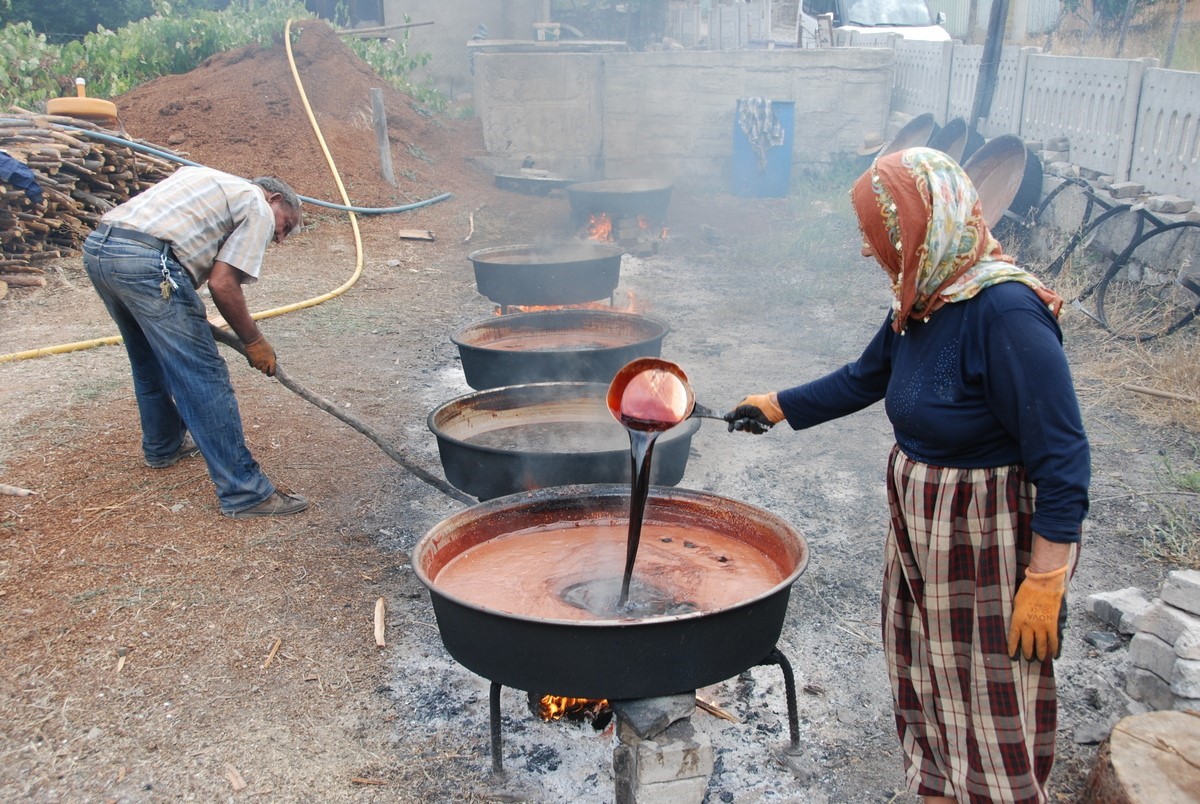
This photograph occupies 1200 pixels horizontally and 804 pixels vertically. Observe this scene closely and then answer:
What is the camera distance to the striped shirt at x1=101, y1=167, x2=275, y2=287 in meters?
4.39

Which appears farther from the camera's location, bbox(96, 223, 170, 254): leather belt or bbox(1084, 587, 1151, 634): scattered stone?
bbox(96, 223, 170, 254): leather belt

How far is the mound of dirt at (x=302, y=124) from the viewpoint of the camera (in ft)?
→ 40.6

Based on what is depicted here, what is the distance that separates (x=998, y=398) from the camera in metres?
2.09

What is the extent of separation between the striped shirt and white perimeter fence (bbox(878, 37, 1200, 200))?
7.12 meters

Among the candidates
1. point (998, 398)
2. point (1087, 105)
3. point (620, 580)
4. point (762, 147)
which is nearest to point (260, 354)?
point (620, 580)

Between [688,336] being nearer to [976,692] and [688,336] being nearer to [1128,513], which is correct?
[1128,513]

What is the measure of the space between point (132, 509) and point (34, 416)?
169cm

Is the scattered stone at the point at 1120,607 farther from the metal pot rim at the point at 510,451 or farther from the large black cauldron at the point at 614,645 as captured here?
the metal pot rim at the point at 510,451

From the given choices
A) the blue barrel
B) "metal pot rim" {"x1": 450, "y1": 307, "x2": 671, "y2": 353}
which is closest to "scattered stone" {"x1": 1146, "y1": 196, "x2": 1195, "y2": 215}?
"metal pot rim" {"x1": 450, "y1": 307, "x2": 671, "y2": 353}

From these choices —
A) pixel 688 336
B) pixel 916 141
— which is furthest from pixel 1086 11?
pixel 688 336

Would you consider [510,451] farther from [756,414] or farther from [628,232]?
[628,232]

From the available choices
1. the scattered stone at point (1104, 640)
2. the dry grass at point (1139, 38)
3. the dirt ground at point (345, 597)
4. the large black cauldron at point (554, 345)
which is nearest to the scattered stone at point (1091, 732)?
the dirt ground at point (345, 597)

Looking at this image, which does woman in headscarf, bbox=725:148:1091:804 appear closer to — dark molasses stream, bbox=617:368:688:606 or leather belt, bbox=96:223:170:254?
dark molasses stream, bbox=617:368:688:606

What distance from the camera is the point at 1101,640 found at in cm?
366
